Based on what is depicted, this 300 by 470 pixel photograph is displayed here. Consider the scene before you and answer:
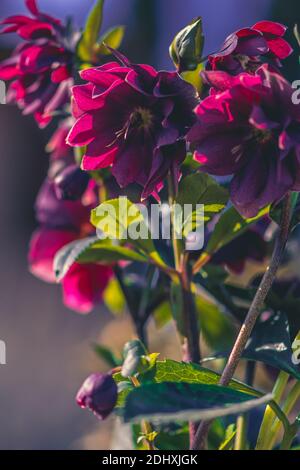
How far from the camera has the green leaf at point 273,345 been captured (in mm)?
510

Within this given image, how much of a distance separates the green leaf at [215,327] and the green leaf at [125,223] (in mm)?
141

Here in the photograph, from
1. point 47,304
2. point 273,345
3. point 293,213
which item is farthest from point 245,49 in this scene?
point 47,304

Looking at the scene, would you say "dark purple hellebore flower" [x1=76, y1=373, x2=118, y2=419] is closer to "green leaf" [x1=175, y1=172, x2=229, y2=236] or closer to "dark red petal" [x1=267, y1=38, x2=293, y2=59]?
"green leaf" [x1=175, y1=172, x2=229, y2=236]

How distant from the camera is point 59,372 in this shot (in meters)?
2.11

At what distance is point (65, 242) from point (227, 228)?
0.24 m

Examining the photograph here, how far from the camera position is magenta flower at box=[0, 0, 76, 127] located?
23.5 inches

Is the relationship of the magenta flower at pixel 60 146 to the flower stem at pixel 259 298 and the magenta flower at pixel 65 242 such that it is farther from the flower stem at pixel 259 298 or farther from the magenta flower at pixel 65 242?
the flower stem at pixel 259 298

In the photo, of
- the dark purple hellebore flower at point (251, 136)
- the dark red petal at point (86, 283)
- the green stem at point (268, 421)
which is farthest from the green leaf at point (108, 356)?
the dark purple hellebore flower at point (251, 136)

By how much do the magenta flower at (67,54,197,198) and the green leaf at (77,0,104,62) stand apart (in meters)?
0.17

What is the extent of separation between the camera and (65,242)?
0.76 meters

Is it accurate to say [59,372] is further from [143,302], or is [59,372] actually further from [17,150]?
[17,150]

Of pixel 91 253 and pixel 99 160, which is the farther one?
pixel 91 253

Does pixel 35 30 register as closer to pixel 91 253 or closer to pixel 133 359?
pixel 91 253

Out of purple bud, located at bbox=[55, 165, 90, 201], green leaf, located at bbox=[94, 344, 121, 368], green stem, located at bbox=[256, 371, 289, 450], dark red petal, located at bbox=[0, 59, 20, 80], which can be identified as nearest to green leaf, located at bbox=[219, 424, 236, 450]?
green stem, located at bbox=[256, 371, 289, 450]
